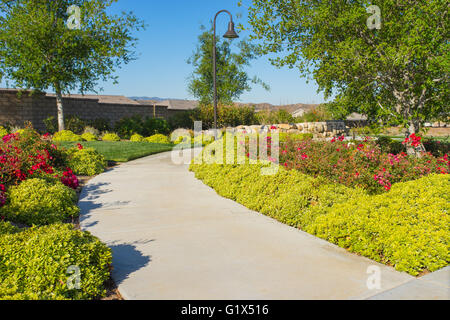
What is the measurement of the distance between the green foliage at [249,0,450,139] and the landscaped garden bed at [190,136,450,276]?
2.48 meters

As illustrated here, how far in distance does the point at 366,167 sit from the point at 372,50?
5.08m

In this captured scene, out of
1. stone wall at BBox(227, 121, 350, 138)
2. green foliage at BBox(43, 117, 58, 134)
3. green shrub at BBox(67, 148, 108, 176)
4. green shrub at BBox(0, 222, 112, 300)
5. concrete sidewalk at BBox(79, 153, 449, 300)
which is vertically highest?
green foliage at BBox(43, 117, 58, 134)

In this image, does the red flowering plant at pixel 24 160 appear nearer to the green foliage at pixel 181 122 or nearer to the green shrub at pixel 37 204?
the green shrub at pixel 37 204

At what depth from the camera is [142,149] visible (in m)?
15.5

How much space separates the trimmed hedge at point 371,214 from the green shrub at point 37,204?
3.34 metres

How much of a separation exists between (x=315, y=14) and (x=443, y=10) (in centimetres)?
329

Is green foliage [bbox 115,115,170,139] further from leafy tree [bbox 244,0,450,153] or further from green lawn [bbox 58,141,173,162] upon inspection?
leafy tree [bbox 244,0,450,153]

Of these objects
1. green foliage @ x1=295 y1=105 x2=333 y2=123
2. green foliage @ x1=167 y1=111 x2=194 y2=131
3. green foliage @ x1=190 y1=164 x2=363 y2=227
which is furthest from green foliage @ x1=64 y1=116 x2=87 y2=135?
green foliage @ x1=190 y1=164 x2=363 y2=227

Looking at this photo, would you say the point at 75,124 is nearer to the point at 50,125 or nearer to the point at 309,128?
the point at 50,125

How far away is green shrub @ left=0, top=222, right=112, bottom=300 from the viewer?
3.32m

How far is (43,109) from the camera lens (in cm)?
2309

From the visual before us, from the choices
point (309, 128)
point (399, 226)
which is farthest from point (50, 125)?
point (399, 226)
